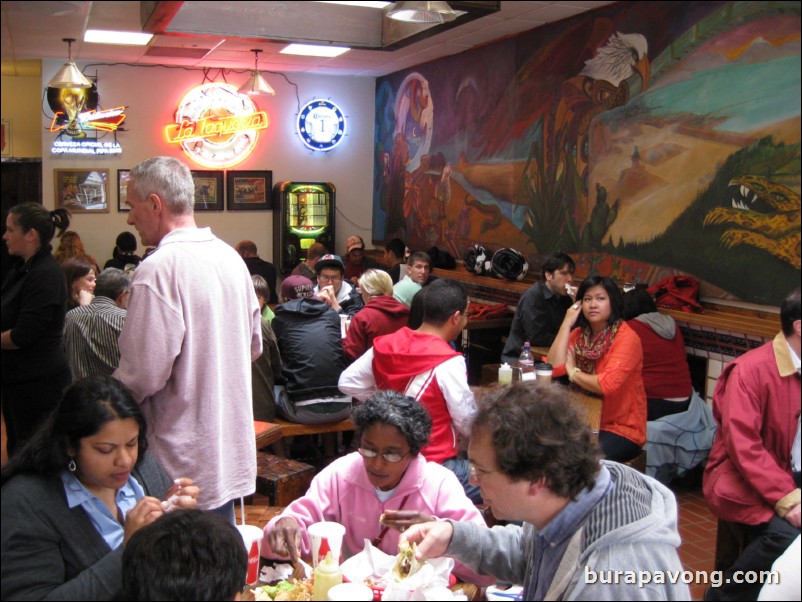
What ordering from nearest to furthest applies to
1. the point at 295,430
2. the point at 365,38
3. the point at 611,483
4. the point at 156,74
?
the point at 611,483
the point at 365,38
the point at 295,430
the point at 156,74

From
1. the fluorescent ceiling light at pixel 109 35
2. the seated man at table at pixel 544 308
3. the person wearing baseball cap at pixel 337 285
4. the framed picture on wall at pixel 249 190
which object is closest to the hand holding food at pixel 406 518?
the fluorescent ceiling light at pixel 109 35

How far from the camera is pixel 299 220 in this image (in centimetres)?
1034

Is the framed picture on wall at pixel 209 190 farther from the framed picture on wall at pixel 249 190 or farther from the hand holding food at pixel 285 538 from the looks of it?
the hand holding food at pixel 285 538

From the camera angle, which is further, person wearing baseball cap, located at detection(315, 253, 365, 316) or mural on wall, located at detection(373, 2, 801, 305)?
person wearing baseball cap, located at detection(315, 253, 365, 316)

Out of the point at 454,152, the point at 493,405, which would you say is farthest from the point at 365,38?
the point at 454,152

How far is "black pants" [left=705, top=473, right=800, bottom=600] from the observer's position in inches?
117

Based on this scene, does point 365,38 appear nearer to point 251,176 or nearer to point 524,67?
point 524,67

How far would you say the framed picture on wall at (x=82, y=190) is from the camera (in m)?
9.35

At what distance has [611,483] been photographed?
5.75ft

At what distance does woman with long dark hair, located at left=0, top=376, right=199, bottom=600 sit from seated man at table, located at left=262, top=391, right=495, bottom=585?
21.0 inches

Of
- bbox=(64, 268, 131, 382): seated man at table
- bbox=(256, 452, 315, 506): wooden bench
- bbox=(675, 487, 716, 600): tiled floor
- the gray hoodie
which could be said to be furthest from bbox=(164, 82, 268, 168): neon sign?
the gray hoodie

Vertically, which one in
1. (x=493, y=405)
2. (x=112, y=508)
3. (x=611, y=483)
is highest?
(x=493, y=405)

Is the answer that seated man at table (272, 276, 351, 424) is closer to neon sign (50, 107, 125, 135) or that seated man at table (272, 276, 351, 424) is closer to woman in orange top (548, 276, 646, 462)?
woman in orange top (548, 276, 646, 462)

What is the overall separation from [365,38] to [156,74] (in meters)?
8.59
